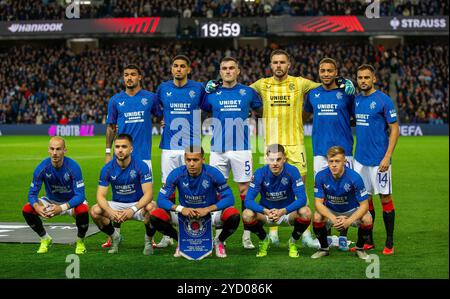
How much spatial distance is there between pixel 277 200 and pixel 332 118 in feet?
4.12

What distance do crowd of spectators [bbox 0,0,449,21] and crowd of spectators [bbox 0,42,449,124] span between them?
2.23 metres

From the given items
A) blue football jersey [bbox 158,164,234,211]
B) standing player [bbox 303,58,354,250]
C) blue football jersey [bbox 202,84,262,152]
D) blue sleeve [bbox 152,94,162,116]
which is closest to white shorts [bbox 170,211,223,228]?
blue football jersey [bbox 158,164,234,211]

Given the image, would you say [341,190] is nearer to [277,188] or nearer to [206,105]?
[277,188]

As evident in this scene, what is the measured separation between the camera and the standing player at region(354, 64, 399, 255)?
830cm

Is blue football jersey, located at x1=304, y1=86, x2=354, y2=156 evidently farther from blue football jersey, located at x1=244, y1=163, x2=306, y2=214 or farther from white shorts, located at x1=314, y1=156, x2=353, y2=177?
blue football jersey, located at x1=244, y1=163, x2=306, y2=214

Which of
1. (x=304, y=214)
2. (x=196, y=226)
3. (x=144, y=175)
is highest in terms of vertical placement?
(x=144, y=175)

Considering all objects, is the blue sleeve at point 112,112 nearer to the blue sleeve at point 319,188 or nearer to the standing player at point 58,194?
the standing player at point 58,194

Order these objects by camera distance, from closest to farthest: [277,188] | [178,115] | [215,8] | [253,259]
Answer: [253,259], [277,188], [178,115], [215,8]

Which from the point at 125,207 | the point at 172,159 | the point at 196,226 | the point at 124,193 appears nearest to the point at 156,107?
the point at 172,159

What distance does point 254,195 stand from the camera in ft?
26.3

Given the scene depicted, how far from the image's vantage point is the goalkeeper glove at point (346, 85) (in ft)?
27.8

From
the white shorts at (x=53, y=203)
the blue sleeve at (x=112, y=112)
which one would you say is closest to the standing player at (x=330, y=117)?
the blue sleeve at (x=112, y=112)

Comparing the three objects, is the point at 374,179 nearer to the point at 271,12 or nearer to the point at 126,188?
the point at 126,188
